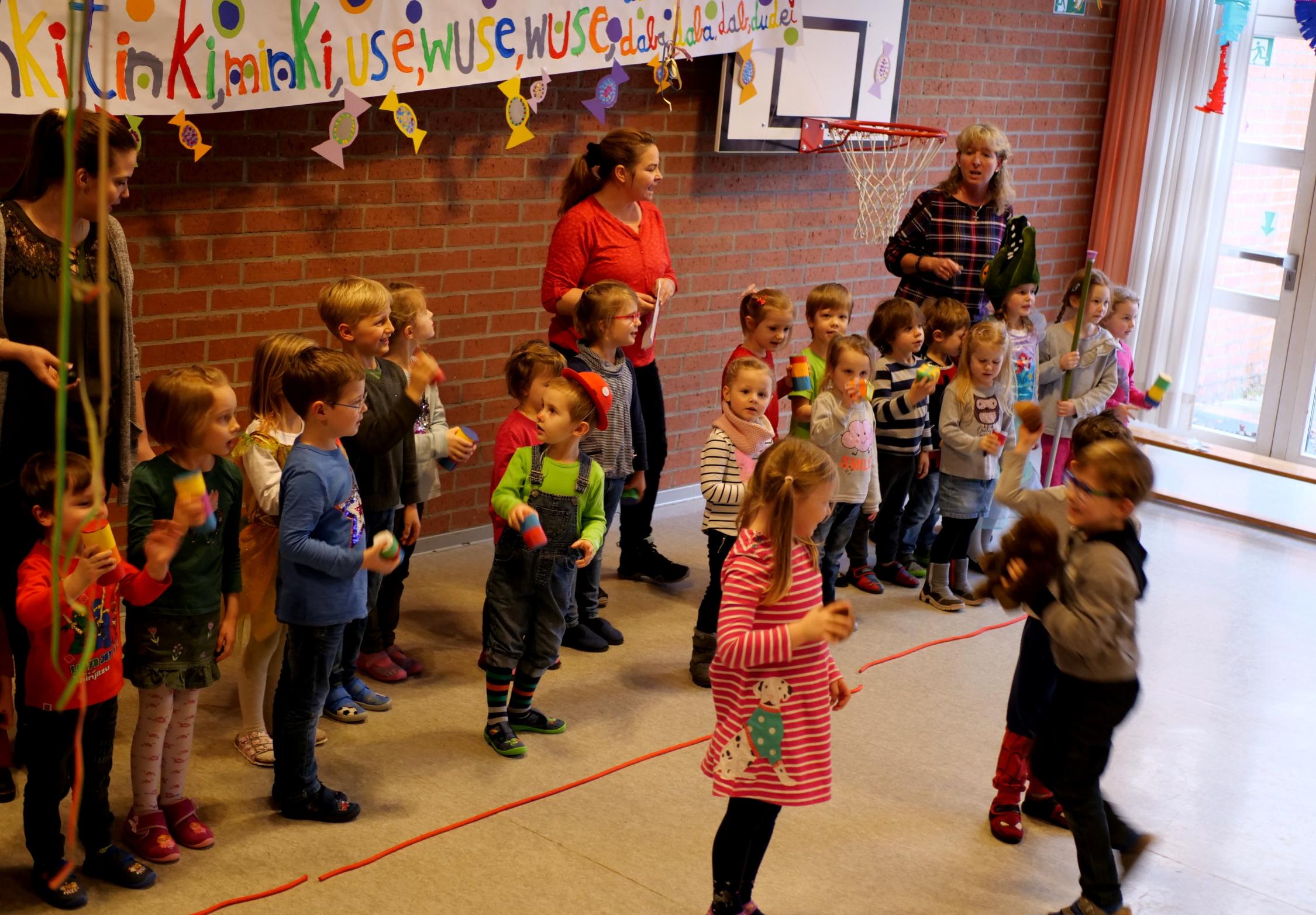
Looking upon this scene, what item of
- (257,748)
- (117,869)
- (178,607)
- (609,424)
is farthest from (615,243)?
(117,869)

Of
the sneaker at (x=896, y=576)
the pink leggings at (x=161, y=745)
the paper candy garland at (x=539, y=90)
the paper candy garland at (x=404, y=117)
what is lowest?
the sneaker at (x=896, y=576)

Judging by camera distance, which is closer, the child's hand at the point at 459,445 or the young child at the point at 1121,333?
the child's hand at the point at 459,445

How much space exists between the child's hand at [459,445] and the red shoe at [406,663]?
0.79 metres

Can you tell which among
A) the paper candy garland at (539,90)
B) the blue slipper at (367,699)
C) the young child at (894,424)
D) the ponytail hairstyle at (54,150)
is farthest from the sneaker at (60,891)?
the paper candy garland at (539,90)

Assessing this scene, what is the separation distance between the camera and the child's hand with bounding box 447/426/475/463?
3.53 m

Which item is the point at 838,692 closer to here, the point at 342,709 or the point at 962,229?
the point at 342,709

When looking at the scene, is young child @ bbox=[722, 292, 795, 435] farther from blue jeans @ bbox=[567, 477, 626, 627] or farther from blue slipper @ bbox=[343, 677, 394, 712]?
blue slipper @ bbox=[343, 677, 394, 712]

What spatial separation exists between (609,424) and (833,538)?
95 centimetres

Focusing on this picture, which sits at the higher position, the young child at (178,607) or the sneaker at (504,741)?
the young child at (178,607)

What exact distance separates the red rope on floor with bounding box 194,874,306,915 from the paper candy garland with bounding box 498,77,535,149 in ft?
9.16

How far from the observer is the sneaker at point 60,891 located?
9.07 feet

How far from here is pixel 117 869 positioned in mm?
2855

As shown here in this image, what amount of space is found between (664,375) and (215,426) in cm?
315

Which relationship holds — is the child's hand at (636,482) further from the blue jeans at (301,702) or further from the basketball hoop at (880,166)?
the basketball hoop at (880,166)
